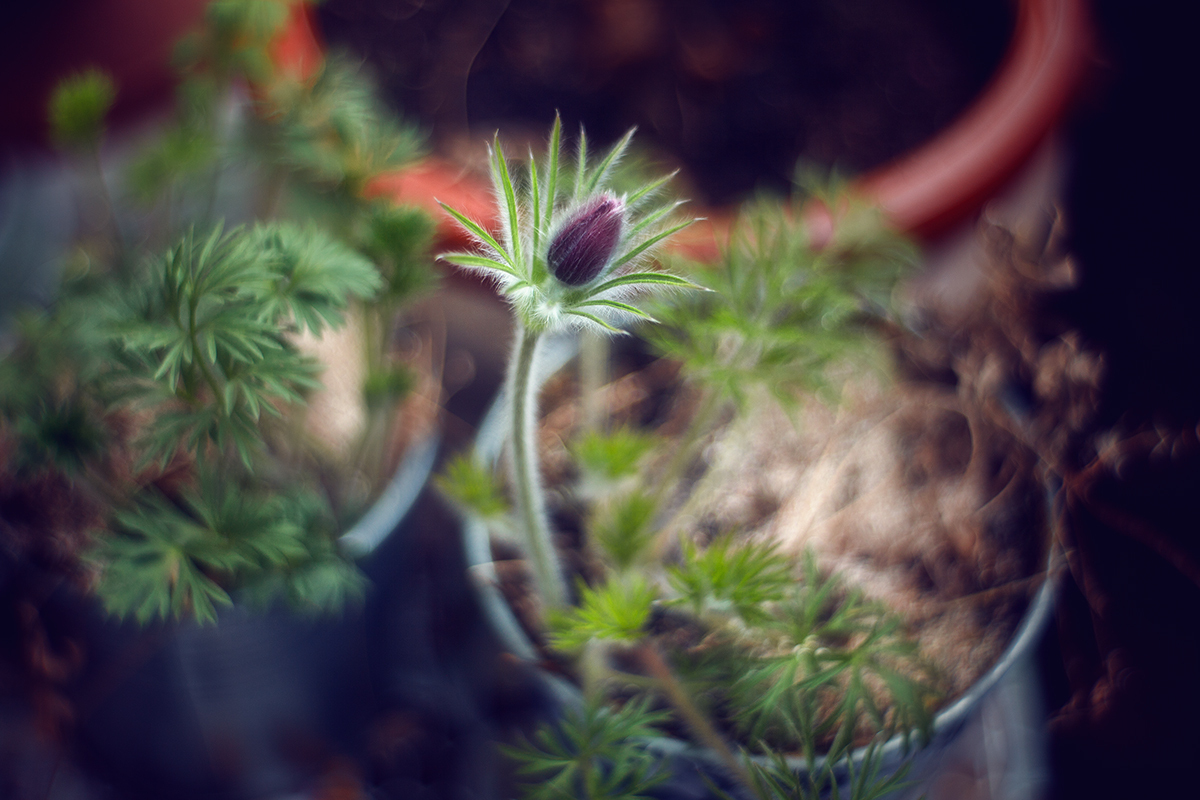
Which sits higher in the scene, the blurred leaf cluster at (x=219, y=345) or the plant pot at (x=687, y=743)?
the blurred leaf cluster at (x=219, y=345)

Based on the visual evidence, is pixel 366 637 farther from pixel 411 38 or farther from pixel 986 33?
pixel 986 33

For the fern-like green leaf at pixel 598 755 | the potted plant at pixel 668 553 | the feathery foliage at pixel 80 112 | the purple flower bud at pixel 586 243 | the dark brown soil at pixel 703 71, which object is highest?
the dark brown soil at pixel 703 71

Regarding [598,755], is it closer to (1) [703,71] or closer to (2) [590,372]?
(2) [590,372]

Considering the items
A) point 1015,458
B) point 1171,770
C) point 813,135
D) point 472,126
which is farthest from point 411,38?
point 1171,770

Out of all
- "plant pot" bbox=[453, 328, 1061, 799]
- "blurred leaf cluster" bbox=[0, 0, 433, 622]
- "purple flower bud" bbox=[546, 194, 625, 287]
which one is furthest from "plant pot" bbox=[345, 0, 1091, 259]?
"purple flower bud" bbox=[546, 194, 625, 287]

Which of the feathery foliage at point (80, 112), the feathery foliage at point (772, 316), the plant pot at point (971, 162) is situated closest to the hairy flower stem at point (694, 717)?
the feathery foliage at point (772, 316)

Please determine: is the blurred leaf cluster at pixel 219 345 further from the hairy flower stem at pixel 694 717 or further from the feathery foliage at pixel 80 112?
the hairy flower stem at pixel 694 717
